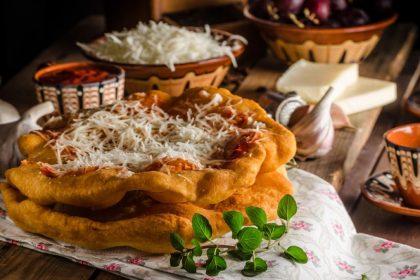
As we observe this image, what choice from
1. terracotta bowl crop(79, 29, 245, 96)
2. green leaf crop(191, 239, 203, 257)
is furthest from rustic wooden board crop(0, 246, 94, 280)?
terracotta bowl crop(79, 29, 245, 96)

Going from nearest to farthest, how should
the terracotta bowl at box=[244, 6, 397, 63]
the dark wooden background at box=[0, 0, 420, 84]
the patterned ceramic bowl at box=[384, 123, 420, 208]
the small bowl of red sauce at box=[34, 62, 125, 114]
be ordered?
1. the patterned ceramic bowl at box=[384, 123, 420, 208]
2. the small bowl of red sauce at box=[34, 62, 125, 114]
3. the terracotta bowl at box=[244, 6, 397, 63]
4. the dark wooden background at box=[0, 0, 420, 84]

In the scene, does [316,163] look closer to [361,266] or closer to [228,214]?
[361,266]

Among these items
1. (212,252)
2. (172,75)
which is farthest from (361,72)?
(212,252)

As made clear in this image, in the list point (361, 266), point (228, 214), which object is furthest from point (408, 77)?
point (228, 214)

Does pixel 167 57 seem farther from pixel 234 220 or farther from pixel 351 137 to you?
pixel 234 220

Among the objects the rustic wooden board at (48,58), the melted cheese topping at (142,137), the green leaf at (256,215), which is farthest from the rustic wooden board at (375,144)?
the rustic wooden board at (48,58)

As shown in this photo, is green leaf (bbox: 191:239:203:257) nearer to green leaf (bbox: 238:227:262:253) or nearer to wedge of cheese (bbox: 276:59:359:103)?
green leaf (bbox: 238:227:262:253)
